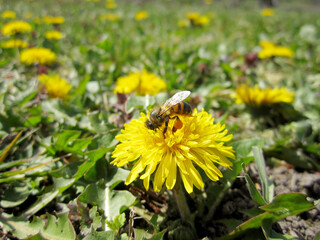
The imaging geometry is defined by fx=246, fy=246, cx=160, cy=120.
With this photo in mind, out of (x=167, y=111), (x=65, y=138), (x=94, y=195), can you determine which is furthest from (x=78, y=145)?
(x=167, y=111)

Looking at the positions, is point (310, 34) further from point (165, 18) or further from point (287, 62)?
point (165, 18)

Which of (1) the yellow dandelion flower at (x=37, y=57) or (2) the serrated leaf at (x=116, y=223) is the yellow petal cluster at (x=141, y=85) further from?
(1) the yellow dandelion flower at (x=37, y=57)

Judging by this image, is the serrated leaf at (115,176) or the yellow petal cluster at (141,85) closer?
the serrated leaf at (115,176)

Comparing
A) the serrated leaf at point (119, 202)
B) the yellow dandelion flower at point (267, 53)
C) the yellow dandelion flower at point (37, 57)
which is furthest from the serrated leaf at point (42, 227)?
the yellow dandelion flower at point (267, 53)

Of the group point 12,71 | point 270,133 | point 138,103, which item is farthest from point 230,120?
point 12,71

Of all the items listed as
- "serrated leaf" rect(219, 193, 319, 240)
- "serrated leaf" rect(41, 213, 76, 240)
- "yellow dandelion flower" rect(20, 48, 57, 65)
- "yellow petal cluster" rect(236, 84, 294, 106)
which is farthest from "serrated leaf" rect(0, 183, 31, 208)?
"yellow dandelion flower" rect(20, 48, 57, 65)

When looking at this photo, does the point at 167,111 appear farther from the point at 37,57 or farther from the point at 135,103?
the point at 37,57
